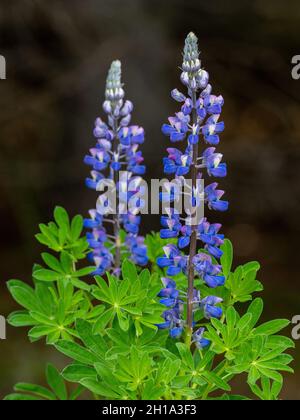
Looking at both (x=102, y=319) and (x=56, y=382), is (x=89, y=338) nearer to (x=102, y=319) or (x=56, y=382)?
(x=102, y=319)

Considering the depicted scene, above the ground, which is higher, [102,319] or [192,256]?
[192,256]

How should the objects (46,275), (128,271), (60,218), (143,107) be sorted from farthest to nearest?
(143,107), (60,218), (46,275), (128,271)

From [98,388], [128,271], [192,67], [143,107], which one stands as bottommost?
[98,388]

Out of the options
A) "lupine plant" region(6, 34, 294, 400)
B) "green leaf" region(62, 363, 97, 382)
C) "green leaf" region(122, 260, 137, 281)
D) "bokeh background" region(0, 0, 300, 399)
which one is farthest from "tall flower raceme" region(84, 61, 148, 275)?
"bokeh background" region(0, 0, 300, 399)

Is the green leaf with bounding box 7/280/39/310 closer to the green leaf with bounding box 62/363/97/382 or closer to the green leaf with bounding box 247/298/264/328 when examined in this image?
the green leaf with bounding box 62/363/97/382

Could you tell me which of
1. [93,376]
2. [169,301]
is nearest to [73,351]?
[93,376]

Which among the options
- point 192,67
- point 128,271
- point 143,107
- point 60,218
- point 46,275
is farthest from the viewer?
point 143,107

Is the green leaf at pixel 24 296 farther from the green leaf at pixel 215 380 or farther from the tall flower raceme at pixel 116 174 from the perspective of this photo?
the green leaf at pixel 215 380

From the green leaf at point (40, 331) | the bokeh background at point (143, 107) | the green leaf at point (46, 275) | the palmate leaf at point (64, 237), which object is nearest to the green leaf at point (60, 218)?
the palmate leaf at point (64, 237)

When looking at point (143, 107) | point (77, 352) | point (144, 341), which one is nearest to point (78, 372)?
point (77, 352)
